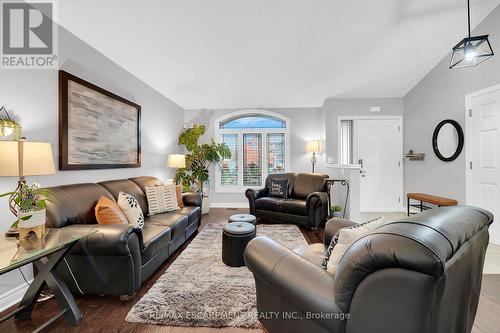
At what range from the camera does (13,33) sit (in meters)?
1.96

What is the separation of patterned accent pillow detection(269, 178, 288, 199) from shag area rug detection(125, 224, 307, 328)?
201cm

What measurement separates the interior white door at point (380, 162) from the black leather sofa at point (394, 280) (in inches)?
158

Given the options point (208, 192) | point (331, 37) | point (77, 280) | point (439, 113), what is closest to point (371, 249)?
point (77, 280)

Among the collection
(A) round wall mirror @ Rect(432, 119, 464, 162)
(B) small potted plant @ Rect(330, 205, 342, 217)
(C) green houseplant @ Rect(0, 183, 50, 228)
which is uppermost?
(A) round wall mirror @ Rect(432, 119, 464, 162)

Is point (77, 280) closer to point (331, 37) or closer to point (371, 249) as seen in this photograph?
point (371, 249)

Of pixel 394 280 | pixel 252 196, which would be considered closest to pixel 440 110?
pixel 252 196

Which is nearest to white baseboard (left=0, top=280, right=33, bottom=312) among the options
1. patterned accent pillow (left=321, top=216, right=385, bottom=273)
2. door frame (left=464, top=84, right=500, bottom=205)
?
patterned accent pillow (left=321, top=216, right=385, bottom=273)

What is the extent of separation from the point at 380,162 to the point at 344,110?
4.73 feet

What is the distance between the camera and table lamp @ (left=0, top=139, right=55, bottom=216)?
1.44m

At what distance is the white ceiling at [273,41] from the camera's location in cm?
262

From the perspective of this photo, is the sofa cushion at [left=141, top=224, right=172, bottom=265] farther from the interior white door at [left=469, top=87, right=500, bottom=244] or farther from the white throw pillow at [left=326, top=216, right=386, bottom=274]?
the interior white door at [left=469, top=87, right=500, bottom=244]

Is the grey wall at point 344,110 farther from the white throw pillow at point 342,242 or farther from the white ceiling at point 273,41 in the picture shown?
the white throw pillow at point 342,242

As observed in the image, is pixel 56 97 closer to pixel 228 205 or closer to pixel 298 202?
pixel 298 202

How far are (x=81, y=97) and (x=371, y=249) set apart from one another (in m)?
3.12
